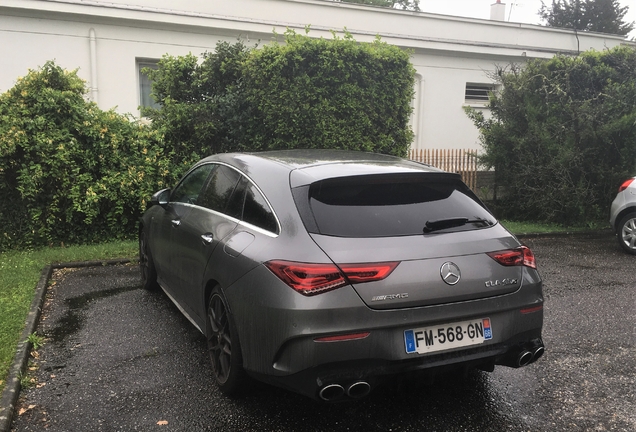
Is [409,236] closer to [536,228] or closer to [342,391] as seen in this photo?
[342,391]

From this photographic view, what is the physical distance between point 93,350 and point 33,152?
4.89m

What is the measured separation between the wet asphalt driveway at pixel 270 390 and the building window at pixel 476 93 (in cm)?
1288

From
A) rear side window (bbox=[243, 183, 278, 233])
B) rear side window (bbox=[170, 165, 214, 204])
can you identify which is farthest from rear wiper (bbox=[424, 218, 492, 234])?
rear side window (bbox=[170, 165, 214, 204])

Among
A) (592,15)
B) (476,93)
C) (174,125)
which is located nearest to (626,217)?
(174,125)

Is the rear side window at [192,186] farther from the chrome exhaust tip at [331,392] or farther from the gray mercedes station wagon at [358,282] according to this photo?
the chrome exhaust tip at [331,392]

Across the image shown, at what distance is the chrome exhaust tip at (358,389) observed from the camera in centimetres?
294

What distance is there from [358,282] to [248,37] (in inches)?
494

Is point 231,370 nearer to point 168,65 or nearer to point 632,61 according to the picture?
point 168,65

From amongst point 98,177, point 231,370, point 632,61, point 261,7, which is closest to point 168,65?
point 98,177

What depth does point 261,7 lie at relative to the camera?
1454 cm

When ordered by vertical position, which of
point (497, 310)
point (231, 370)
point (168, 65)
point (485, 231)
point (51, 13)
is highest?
point (51, 13)

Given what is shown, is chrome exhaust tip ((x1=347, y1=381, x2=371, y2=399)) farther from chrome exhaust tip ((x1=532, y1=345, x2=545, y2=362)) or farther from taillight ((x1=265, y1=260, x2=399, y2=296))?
chrome exhaust tip ((x1=532, y1=345, x2=545, y2=362))

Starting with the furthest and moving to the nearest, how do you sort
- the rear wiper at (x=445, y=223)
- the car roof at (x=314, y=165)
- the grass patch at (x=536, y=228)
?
the grass patch at (x=536, y=228)
the car roof at (x=314, y=165)
the rear wiper at (x=445, y=223)

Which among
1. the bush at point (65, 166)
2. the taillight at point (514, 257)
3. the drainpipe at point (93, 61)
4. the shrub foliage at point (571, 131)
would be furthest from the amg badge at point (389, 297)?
the drainpipe at point (93, 61)
